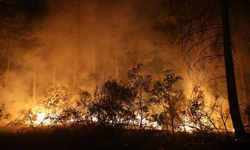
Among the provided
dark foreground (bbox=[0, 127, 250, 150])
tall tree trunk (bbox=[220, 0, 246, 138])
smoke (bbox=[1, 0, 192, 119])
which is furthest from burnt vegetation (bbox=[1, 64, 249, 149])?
smoke (bbox=[1, 0, 192, 119])

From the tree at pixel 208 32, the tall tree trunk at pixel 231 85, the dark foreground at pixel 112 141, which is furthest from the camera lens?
the tree at pixel 208 32

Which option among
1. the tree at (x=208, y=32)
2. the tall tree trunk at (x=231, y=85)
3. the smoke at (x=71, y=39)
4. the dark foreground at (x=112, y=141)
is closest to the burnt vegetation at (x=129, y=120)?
the dark foreground at (x=112, y=141)

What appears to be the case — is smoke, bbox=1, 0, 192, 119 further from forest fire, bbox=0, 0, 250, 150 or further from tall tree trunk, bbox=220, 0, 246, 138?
tall tree trunk, bbox=220, 0, 246, 138

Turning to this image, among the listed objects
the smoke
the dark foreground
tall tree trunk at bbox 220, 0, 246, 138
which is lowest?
the dark foreground

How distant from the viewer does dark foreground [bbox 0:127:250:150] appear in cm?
659

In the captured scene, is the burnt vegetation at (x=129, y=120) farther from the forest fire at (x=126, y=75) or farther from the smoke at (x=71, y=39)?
the smoke at (x=71, y=39)

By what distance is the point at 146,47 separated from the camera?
23.0 metres

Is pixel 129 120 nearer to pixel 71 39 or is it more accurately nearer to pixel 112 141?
pixel 112 141

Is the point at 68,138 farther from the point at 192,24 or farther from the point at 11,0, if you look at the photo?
the point at 11,0

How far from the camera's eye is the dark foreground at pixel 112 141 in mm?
6590

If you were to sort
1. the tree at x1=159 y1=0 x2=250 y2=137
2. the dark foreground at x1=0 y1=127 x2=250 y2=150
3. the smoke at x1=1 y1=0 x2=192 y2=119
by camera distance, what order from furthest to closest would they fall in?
the smoke at x1=1 y1=0 x2=192 y2=119 → the tree at x1=159 y1=0 x2=250 y2=137 → the dark foreground at x1=0 y1=127 x2=250 y2=150

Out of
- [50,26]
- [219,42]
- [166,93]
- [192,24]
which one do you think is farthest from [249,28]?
[50,26]

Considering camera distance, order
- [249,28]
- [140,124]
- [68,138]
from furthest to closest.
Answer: [249,28]
[68,138]
[140,124]

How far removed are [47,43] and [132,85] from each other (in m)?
16.2
